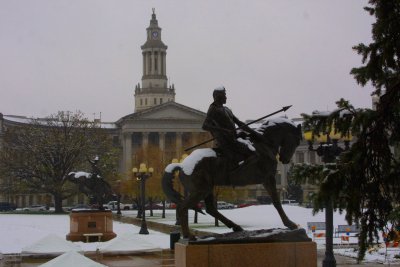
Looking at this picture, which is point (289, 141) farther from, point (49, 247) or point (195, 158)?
point (49, 247)

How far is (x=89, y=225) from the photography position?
32.4 metres

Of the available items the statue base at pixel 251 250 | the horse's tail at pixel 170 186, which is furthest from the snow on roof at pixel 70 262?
the statue base at pixel 251 250

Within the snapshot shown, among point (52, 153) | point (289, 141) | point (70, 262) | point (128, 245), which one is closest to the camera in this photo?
point (289, 141)

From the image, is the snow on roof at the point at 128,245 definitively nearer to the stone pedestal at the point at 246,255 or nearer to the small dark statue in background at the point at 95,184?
the stone pedestal at the point at 246,255

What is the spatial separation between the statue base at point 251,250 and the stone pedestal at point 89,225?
61.1ft

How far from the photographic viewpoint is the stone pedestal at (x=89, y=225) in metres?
32.0

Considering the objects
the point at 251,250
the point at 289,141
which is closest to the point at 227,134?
the point at 289,141

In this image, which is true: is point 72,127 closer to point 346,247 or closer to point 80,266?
point 346,247

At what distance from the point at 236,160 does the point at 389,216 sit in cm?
550

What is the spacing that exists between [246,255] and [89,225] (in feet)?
64.8

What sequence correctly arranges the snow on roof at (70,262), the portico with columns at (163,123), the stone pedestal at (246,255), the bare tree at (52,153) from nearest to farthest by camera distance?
the stone pedestal at (246,255)
the snow on roof at (70,262)
the bare tree at (52,153)
the portico with columns at (163,123)

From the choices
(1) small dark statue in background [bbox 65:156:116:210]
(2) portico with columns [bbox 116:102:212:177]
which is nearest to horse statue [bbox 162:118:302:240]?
(1) small dark statue in background [bbox 65:156:116:210]

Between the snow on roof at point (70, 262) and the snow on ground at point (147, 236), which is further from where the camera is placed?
the snow on ground at point (147, 236)

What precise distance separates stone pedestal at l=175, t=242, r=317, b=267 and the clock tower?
140064 millimetres
